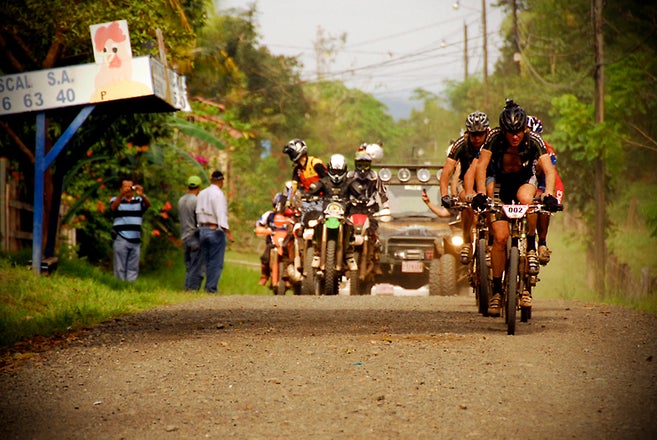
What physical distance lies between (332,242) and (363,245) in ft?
2.64

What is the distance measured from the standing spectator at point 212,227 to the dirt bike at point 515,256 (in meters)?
8.30

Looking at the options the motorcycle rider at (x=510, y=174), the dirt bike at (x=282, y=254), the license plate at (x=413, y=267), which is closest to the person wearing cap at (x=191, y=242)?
the dirt bike at (x=282, y=254)

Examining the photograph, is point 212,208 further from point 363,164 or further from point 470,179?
point 470,179

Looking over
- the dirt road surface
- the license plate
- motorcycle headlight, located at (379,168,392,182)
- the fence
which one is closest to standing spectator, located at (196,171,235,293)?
motorcycle headlight, located at (379,168,392,182)

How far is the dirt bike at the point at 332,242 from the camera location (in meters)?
17.5

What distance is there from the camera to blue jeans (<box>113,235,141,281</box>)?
748 inches

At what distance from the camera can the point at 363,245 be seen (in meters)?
18.3

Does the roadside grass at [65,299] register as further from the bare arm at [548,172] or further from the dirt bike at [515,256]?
the bare arm at [548,172]

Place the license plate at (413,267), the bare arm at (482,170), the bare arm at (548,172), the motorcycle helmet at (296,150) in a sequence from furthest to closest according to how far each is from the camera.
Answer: the license plate at (413,267)
the motorcycle helmet at (296,150)
the bare arm at (482,170)
the bare arm at (548,172)

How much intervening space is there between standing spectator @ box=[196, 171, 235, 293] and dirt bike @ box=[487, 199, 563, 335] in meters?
8.30

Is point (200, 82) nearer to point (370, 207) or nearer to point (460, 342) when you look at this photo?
point (370, 207)

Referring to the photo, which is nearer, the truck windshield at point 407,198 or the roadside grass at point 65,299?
the roadside grass at point 65,299

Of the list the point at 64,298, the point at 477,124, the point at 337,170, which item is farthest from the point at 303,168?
the point at 477,124

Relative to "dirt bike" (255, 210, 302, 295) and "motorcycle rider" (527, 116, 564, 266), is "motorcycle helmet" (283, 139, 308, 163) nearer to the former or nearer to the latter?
"dirt bike" (255, 210, 302, 295)
